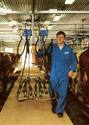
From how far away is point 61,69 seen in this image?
566 centimetres

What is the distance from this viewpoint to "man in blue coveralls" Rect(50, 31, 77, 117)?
18.5 feet

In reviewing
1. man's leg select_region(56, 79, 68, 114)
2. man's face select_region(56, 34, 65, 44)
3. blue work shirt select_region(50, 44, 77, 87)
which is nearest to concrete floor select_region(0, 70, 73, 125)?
man's leg select_region(56, 79, 68, 114)

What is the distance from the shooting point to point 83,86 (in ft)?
21.4

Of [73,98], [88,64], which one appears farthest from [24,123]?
[73,98]

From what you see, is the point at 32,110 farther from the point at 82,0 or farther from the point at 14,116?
the point at 82,0

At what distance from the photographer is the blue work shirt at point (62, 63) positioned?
5.66 meters

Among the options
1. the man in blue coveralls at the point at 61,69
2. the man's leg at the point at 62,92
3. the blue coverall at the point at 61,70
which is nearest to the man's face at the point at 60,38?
the man in blue coveralls at the point at 61,69

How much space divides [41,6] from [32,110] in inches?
206

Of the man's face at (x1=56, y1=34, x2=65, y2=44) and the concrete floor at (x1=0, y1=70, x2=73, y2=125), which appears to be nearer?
Answer: the concrete floor at (x1=0, y1=70, x2=73, y2=125)

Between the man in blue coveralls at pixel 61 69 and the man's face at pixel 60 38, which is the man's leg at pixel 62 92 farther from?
the man's face at pixel 60 38

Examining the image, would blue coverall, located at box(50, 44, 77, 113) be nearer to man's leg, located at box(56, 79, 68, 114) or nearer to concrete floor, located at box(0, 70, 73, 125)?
man's leg, located at box(56, 79, 68, 114)

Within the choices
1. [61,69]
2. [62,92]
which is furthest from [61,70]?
[62,92]

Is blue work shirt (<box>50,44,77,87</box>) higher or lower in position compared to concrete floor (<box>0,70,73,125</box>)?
higher

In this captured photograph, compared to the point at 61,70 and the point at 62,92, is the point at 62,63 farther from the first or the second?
the point at 62,92
